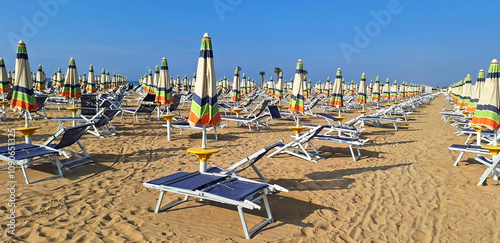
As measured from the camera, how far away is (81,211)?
349cm

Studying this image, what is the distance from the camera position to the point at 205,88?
13.9 feet

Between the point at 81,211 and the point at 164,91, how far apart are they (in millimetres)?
7020

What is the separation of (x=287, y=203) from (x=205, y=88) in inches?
69.0

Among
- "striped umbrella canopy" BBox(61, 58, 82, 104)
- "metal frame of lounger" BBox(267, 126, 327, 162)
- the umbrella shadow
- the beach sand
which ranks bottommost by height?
the beach sand

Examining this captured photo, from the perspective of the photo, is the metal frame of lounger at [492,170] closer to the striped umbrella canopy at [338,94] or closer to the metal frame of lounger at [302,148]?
the metal frame of lounger at [302,148]

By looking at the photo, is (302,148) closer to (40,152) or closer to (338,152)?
(338,152)

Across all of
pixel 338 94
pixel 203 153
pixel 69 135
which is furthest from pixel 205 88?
pixel 338 94

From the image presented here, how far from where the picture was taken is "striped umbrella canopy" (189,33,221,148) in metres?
4.21

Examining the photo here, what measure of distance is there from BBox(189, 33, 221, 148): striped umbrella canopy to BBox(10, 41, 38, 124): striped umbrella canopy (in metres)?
3.01

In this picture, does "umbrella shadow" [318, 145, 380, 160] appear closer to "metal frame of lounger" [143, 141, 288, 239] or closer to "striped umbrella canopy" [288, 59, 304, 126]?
"striped umbrella canopy" [288, 59, 304, 126]

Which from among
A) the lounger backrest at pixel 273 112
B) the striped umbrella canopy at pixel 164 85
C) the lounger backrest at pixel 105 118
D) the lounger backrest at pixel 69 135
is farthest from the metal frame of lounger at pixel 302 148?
the striped umbrella canopy at pixel 164 85

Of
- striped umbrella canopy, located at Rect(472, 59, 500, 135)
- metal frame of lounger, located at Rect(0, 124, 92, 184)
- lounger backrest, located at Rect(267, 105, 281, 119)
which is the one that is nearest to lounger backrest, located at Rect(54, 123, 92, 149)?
metal frame of lounger, located at Rect(0, 124, 92, 184)

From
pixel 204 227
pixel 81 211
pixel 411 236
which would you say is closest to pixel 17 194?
pixel 81 211

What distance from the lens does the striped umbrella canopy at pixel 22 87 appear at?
17.4 feet
